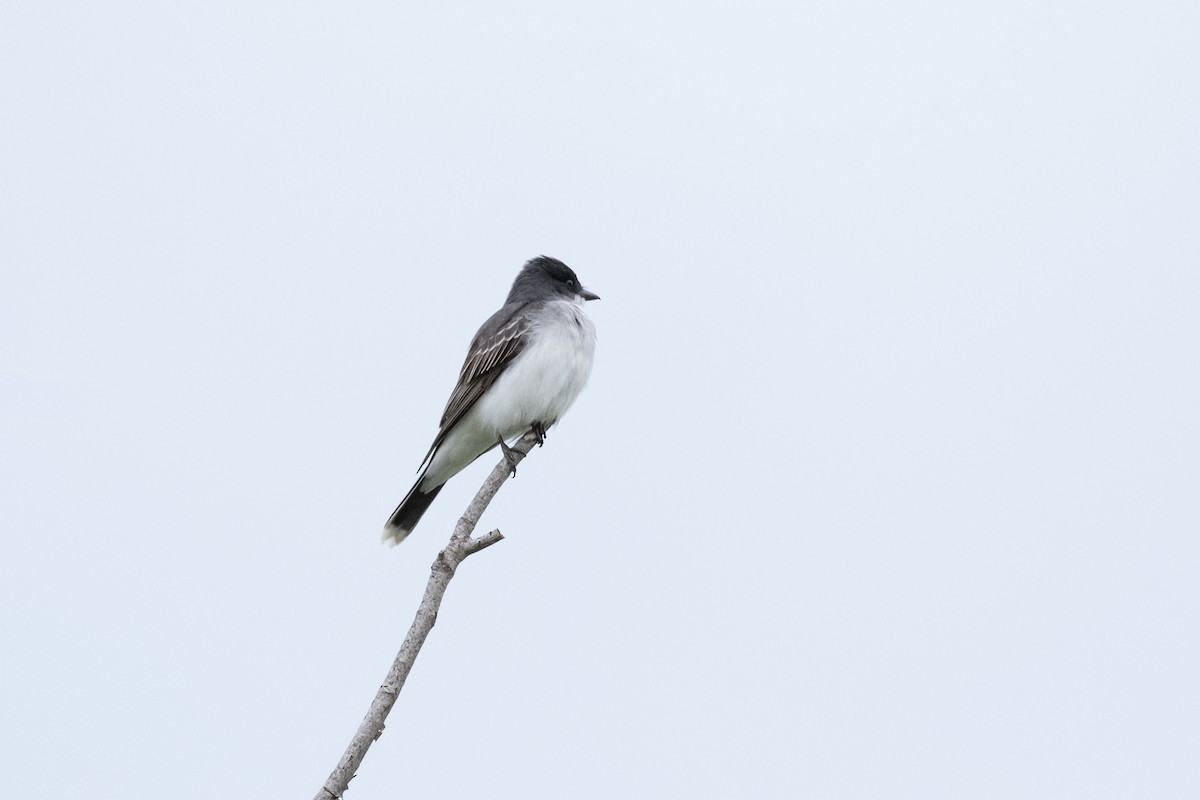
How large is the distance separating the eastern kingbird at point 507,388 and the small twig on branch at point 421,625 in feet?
10.6

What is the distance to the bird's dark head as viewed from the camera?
37.6 feet

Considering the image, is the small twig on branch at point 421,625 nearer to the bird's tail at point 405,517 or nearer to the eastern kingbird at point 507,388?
the eastern kingbird at point 507,388

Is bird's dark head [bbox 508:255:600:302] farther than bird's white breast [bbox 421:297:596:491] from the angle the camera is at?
Yes

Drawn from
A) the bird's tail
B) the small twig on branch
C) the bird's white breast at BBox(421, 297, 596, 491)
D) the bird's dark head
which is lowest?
the small twig on branch

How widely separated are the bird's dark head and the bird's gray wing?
0.67 meters

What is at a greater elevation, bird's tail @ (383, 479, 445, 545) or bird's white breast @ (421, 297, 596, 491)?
bird's white breast @ (421, 297, 596, 491)

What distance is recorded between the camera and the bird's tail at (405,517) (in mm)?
10344

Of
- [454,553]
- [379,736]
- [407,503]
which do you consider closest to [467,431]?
[407,503]

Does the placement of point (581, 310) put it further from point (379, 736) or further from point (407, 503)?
point (379, 736)

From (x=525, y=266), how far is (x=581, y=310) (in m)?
1.08

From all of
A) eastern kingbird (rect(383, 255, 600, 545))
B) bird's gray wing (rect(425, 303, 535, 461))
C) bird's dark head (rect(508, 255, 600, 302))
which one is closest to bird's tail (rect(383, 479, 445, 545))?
eastern kingbird (rect(383, 255, 600, 545))

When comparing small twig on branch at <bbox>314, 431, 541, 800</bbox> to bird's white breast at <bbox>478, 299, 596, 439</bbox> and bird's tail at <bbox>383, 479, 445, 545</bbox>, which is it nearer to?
bird's white breast at <bbox>478, 299, 596, 439</bbox>

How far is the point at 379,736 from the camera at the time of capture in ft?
16.0

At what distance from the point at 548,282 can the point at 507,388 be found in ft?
5.70
